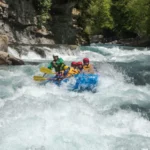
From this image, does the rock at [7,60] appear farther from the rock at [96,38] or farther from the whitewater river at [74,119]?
the rock at [96,38]

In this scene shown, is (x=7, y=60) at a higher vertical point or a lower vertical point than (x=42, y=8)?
lower

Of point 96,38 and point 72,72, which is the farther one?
point 96,38

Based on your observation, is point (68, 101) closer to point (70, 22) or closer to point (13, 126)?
point (13, 126)

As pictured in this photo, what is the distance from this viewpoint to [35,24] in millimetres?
22828

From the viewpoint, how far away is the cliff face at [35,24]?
2145cm

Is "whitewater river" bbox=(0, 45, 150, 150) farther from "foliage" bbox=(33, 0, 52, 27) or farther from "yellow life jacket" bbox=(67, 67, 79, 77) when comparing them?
"foliage" bbox=(33, 0, 52, 27)

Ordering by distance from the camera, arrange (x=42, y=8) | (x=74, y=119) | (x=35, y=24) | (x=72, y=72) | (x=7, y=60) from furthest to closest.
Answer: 1. (x=42, y=8)
2. (x=35, y=24)
3. (x=7, y=60)
4. (x=72, y=72)
5. (x=74, y=119)

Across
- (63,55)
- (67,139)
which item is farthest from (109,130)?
(63,55)

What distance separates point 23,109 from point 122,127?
7.11ft

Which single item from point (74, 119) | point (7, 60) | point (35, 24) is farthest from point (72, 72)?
point (35, 24)

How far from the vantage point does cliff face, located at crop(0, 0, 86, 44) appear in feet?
70.4

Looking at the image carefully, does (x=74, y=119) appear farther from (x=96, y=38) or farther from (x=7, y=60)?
(x=96, y=38)

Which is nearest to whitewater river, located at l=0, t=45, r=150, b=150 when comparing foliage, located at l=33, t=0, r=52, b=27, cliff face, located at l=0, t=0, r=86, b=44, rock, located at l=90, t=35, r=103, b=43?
cliff face, located at l=0, t=0, r=86, b=44

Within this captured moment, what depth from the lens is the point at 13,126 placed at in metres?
6.34
